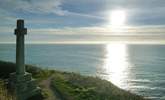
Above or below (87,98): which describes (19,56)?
above

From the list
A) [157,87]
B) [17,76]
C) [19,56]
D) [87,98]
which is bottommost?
[157,87]

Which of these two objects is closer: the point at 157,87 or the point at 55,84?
the point at 55,84

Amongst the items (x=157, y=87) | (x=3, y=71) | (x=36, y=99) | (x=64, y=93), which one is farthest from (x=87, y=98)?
(x=157, y=87)

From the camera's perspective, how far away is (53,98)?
1884cm

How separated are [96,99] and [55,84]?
19.3ft

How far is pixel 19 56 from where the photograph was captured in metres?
17.4

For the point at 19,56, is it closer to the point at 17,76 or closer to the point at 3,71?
the point at 17,76

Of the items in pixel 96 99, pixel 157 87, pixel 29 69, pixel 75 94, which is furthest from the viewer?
pixel 157 87

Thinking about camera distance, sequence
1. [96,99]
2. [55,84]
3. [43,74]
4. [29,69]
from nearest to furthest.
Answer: [96,99] < [55,84] < [43,74] < [29,69]

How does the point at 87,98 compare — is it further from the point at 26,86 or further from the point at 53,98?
the point at 26,86

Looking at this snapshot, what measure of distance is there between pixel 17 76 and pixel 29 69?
14312 millimetres

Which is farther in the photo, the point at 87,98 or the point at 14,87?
the point at 87,98

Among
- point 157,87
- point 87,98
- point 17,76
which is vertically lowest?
point 157,87

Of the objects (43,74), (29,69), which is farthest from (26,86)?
(29,69)
